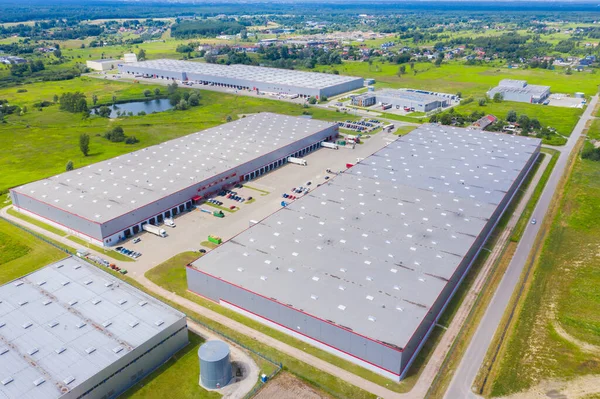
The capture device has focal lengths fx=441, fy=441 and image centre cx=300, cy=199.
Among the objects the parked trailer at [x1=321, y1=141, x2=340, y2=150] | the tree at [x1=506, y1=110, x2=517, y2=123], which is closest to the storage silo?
the parked trailer at [x1=321, y1=141, x2=340, y2=150]

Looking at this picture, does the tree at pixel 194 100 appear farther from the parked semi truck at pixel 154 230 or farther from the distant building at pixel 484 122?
the distant building at pixel 484 122

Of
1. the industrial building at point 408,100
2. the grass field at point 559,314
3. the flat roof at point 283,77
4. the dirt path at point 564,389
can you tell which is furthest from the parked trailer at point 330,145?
the dirt path at point 564,389

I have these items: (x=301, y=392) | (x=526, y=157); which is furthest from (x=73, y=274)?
(x=526, y=157)

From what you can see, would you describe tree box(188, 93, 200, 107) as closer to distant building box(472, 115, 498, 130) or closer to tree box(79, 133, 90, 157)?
tree box(79, 133, 90, 157)

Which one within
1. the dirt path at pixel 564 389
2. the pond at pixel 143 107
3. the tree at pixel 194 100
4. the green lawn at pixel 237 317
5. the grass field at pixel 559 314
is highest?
the tree at pixel 194 100

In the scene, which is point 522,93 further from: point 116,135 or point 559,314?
point 116,135

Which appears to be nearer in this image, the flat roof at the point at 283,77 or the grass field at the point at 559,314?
the grass field at the point at 559,314

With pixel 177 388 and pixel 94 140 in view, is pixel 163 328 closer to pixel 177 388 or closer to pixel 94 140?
pixel 177 388
